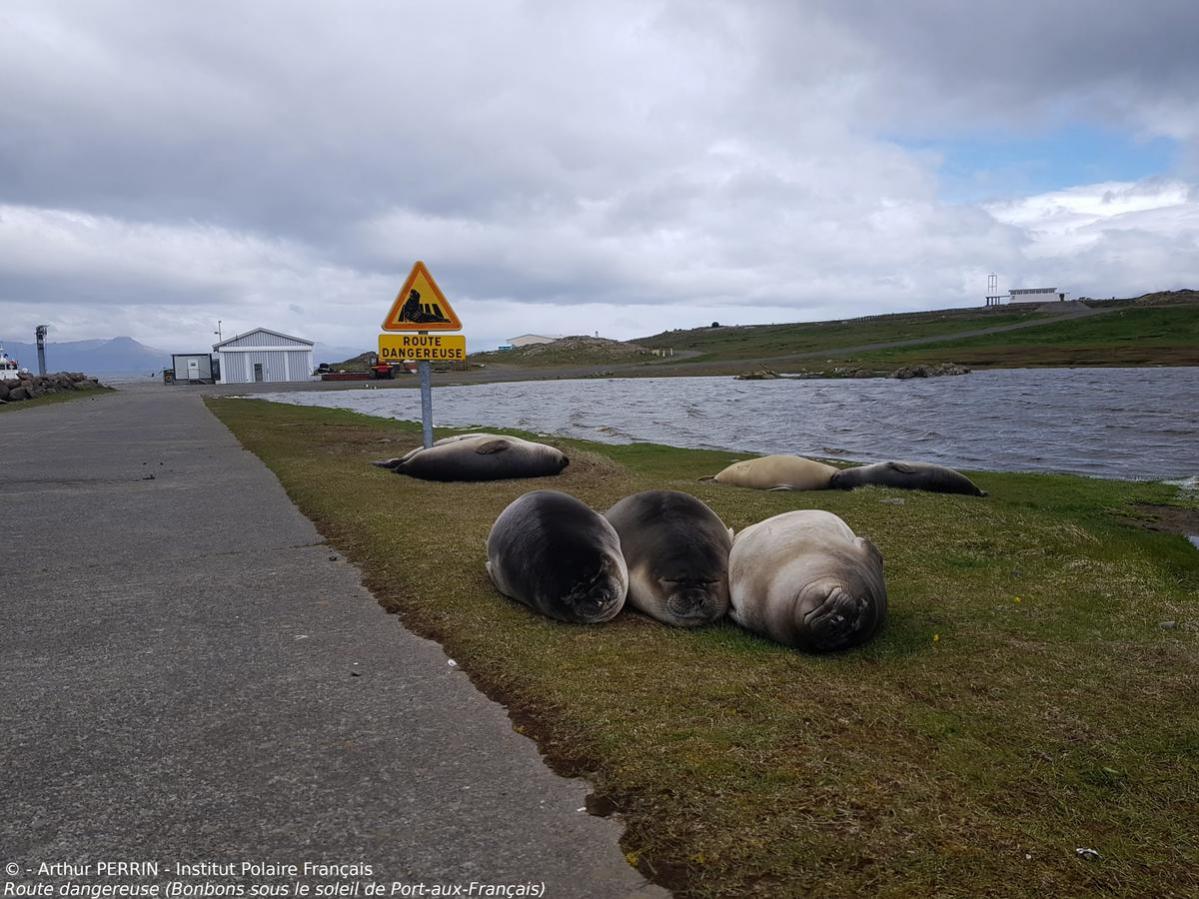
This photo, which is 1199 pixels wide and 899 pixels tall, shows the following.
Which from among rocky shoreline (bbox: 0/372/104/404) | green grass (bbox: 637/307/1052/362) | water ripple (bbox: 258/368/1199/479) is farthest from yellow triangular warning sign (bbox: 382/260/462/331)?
green grass (bbox: 637/307/1052/362)

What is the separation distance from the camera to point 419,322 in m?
14.7

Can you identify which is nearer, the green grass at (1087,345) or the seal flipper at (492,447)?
the seal flipper at (492,447)

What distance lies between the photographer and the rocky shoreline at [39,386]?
155 ft

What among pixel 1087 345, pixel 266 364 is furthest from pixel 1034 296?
pixel 266 364

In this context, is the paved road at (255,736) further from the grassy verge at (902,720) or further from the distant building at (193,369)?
the distant building at (193,369)

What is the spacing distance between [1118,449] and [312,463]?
19555 millimetres

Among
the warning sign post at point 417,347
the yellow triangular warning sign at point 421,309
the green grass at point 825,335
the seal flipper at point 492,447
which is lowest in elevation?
the seal flipper at point 492,447

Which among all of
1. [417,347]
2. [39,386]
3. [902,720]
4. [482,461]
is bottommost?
[902,720]

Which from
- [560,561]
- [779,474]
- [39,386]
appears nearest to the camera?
[560,561]

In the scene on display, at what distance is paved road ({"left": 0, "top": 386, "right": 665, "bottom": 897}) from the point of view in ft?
11.2

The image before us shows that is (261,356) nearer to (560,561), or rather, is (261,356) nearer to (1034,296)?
(560,561)

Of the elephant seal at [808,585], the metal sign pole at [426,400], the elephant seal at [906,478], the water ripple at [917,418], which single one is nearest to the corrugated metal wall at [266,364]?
the water ripple at [917,418]

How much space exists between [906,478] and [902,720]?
35.7 ft

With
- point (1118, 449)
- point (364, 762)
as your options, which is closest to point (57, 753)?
point (364, 762)
